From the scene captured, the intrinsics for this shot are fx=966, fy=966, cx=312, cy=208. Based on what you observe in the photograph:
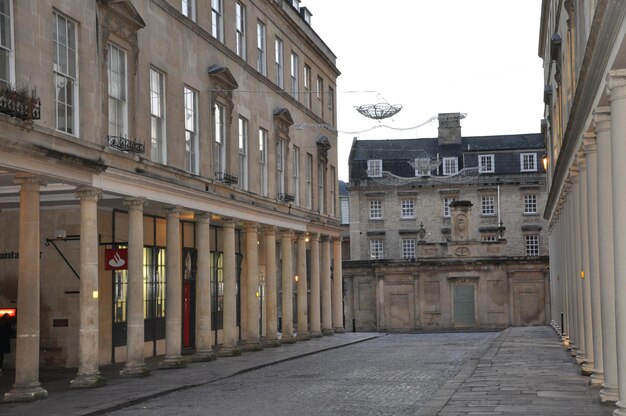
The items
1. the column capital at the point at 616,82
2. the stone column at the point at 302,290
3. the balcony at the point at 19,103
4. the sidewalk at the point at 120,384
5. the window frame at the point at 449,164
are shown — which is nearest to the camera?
the column capital at the point at 616,82

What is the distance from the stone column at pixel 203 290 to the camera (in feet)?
96.7

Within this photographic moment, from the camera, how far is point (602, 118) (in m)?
15.8

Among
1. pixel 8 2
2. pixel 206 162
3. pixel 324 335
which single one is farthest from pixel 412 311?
pixel 8 2

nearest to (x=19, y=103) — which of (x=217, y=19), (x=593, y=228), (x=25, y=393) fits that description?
(x=25, y=393)

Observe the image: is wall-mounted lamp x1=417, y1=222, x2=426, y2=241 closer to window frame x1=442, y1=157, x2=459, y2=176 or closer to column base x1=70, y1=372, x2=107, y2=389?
window frame x1=442, y1=157, x2=459, y2=176

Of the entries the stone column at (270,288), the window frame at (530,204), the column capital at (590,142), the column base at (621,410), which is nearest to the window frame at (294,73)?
the stone column at (270,288)

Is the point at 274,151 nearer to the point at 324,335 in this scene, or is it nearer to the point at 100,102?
the point at 324,335

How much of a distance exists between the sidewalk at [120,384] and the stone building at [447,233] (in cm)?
3825

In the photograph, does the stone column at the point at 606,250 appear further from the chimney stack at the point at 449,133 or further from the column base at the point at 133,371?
the chimney stack at the point at 449,133

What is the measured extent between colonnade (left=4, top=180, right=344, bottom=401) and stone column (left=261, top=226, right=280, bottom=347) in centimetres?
4

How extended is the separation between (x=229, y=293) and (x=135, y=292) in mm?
7730

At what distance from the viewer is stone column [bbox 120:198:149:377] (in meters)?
24.3

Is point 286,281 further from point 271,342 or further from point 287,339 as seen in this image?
point 271,342

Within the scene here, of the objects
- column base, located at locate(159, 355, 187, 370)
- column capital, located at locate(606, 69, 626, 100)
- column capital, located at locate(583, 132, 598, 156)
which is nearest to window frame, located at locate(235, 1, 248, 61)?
column base, located at locate(159, 355, 187, 370)
